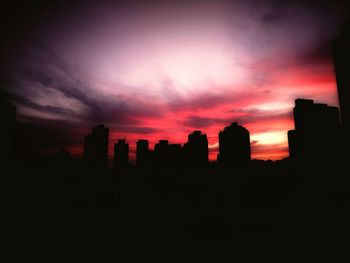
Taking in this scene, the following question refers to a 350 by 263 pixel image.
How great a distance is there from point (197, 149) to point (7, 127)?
395 ft

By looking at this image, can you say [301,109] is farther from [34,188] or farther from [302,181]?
[34,188]

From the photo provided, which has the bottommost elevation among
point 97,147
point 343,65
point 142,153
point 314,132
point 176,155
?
point 176,155

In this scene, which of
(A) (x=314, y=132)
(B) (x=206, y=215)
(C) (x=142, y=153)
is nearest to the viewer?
(B) (x=206, y=215)

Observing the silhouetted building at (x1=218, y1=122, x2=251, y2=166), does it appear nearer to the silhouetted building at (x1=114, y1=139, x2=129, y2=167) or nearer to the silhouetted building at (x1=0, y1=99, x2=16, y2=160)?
the silhouetted building at (x1=114, y1=139, x2=129, y2=167)

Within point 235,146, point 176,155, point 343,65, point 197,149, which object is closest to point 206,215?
point 343,65

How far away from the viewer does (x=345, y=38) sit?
54.2 metres

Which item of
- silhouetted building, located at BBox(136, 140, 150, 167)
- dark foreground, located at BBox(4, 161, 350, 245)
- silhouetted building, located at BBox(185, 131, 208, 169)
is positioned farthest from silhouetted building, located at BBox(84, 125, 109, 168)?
dark foreground, located at BBox(4, 161, 350, 245)

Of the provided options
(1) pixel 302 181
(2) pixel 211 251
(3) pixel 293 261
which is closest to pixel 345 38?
(1) pixel 302 181

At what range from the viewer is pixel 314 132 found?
8738 centimetres

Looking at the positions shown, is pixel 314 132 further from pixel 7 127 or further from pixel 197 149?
pixel 7 127

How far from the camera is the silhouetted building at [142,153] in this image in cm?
17409

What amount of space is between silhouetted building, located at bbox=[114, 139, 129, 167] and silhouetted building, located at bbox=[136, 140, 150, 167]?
10.5 meters

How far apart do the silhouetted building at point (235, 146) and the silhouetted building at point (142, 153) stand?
67.9 metres

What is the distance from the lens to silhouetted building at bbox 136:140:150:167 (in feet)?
571
